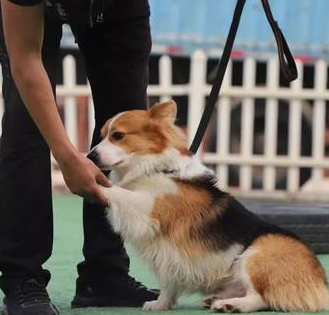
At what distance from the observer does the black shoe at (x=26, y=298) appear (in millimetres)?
3279

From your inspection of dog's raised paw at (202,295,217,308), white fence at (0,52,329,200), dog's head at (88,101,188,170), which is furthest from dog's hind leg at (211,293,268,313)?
white fence at (0,52,329,200)

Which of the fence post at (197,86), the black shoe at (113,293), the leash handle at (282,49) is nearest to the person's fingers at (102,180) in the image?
the black shoe at (113,293)

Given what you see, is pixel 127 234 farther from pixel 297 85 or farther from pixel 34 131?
pixel 297 85

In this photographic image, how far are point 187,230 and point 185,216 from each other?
0.17 ft

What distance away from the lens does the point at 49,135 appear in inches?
121

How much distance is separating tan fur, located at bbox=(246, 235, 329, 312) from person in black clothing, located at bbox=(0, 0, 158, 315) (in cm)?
54

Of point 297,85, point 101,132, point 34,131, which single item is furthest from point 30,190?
point 297,85

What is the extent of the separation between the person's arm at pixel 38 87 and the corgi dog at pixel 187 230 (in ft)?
1.19

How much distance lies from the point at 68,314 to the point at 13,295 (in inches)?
9.8

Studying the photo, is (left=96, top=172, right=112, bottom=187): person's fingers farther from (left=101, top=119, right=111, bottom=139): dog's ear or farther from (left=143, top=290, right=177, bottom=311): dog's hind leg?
(left=143, top=290, right=177, bottom=311): dog's hind leg

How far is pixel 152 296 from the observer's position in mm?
3824

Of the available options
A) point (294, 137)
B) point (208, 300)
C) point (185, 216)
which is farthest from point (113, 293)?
point (294, 137)

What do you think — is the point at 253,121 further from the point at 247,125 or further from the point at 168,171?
the point at 168,171

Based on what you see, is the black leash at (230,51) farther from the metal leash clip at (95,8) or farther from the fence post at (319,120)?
the fence post at (319,120)
